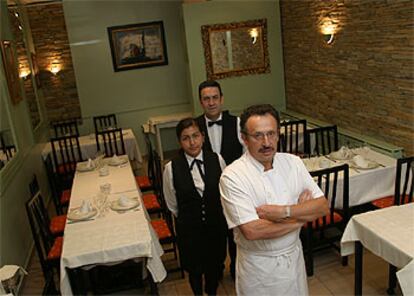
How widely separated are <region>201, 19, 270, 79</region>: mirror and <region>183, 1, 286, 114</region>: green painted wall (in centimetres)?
8

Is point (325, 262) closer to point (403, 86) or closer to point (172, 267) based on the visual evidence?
point (172, 267)

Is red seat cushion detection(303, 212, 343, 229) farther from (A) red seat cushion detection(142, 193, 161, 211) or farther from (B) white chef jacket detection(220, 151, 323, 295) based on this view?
(A) red seat cushion detection(142, 193, 161, 211)

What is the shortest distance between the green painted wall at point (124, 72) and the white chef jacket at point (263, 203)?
5786 millimetres

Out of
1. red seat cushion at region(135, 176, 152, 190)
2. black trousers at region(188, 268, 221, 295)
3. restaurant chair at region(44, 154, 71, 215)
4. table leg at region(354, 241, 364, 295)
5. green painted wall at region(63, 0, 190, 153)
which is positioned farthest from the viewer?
green painted wall at region(63, 0, 190, 153)

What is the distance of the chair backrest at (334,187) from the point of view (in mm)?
3371

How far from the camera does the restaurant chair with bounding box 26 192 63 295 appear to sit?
11.4 ft

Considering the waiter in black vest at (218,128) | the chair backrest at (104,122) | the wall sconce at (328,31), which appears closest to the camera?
the waiter in black vest at (218,128)

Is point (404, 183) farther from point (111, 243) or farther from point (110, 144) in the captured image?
point (110, 144)

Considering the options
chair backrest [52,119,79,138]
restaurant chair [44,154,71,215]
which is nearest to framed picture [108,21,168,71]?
chair backrest [52,119,79,138]

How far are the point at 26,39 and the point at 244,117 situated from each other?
5.93 meters

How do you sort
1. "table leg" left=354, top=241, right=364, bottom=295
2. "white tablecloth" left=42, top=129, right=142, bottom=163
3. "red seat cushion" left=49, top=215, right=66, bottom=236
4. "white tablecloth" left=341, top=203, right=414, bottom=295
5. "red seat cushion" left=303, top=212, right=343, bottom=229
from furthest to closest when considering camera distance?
"white tablecloth" left=42, top=129, right=142, bottom=163 < "red seat cushion" left=49, top=215, right=66, bottom=236 < "red seat cushion" left=303, top=212, right=343, bottom=229 < "table leg" left=354, top=241, right=364, bottom=295 < "white tablecloth" left=341, top=203, right=414, bottom=295

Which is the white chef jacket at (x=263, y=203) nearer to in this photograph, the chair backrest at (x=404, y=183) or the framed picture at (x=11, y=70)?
the chair backrest at (x=404, y=183)

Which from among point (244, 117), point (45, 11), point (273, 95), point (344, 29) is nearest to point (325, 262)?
point (244, 117)

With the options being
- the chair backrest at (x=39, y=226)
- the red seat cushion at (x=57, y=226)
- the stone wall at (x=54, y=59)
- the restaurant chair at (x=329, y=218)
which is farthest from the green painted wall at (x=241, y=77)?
the chair backrest at (x=39, y=226)
